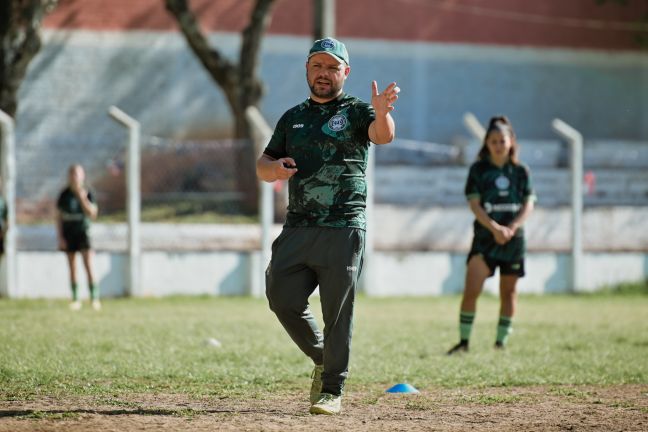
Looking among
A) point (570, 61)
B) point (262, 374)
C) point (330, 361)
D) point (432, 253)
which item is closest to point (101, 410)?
point (330, 361)

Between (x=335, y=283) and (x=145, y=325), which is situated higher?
(x=335, y=283)

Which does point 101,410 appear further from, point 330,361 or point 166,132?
point 166,132

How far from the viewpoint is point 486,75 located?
29250 mm

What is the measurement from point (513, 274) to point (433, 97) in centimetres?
1797

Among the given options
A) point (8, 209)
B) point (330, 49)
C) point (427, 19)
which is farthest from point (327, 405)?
point (427, 19)

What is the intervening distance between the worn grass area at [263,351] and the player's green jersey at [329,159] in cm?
156

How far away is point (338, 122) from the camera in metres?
7.07

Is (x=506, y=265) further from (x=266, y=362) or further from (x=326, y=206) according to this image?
(x=326, y=206)

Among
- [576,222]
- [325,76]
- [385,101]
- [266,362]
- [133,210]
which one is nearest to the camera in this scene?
[385,101]

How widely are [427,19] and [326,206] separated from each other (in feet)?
72.1

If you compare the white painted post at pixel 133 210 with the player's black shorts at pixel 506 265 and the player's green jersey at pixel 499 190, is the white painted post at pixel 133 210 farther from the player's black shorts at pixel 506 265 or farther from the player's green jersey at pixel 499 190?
the player's black shorts at pixel 506 265

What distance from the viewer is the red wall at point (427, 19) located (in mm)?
26297

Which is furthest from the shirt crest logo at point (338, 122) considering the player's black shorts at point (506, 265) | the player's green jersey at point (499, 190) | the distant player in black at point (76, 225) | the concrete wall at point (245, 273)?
the concrete wall at point (245, 273)

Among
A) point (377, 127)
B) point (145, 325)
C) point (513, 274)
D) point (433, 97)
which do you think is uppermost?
point (433, 97)
